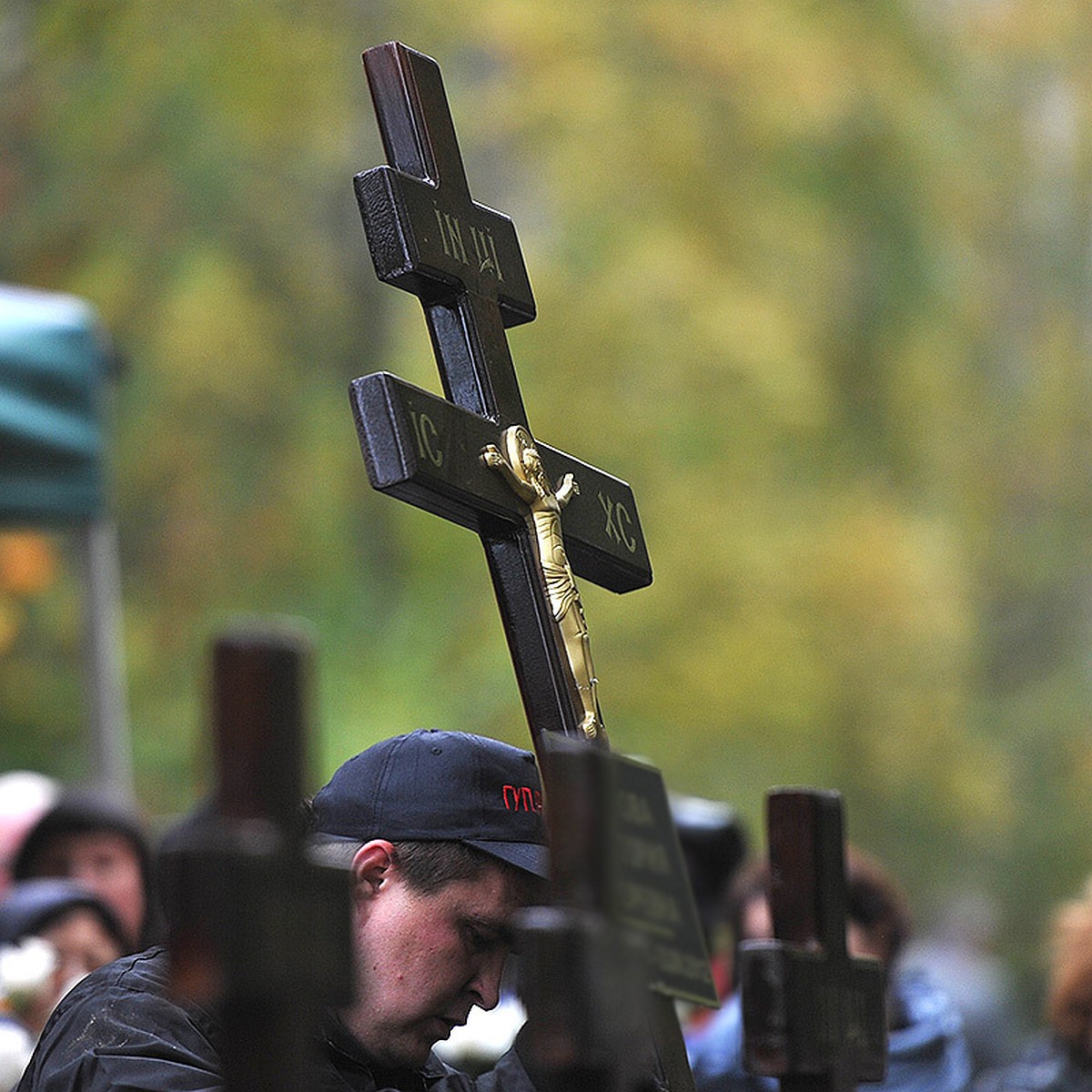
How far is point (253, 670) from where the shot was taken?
4.90ft

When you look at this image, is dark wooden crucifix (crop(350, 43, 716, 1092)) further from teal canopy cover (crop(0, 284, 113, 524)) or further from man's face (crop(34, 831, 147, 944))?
teal canopy cover (crop(0, 284, 113, 524))

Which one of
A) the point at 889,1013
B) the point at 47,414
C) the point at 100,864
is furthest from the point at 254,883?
the point at 47,414

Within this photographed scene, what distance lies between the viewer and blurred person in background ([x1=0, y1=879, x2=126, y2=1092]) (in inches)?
151

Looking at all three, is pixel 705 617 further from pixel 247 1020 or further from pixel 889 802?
pixel 247 1020

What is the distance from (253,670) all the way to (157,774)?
9749 mm

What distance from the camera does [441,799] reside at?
2561mm

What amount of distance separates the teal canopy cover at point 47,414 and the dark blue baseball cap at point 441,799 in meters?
2.69

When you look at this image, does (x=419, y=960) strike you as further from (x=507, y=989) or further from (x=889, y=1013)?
(x=507, y=989)

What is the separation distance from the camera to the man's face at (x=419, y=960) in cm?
251

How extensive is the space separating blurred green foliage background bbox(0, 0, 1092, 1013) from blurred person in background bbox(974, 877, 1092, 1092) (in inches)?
251

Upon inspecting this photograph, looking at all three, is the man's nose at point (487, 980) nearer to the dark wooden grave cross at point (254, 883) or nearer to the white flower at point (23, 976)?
the dark wooden grave cross at point (254, 883)

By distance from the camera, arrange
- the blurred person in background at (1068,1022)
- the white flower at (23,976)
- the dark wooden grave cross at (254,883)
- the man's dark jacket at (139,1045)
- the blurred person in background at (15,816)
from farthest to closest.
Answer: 1. the blurred person in background at (15,816)
2. the blurred person in background at (1068,1022)
3. the white flower at (23,976)
4. the man's dark jacket at (139,1045)
5. the dark wooden grave cross at (254,883)

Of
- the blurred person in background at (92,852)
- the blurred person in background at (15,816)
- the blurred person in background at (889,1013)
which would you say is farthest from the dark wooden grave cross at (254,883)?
the blurred person in background at (15,816)

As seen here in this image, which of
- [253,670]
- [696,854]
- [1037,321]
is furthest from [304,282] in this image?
[253,670]
